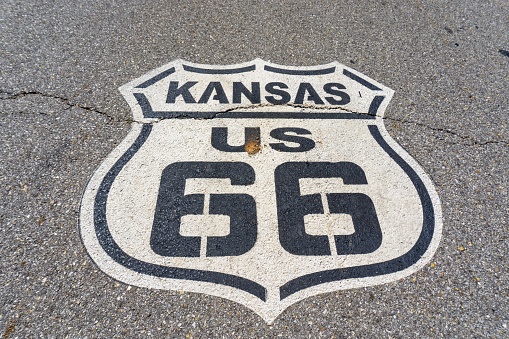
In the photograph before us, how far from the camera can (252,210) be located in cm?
265

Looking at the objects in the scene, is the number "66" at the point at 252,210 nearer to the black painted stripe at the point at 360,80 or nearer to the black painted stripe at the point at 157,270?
the black painted stripe at the point at 157,270

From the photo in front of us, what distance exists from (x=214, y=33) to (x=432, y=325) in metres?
3.33

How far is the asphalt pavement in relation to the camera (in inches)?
85.6

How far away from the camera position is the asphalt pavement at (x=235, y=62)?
217 cm

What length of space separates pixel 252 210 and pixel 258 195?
0.13 meters

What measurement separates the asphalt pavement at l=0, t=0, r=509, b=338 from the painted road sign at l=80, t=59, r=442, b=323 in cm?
11

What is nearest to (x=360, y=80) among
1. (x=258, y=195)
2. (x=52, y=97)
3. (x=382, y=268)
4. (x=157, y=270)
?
(x=258, y=195)

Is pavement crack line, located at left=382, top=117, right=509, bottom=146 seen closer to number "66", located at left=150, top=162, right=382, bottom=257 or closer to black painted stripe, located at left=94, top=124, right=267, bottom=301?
number "66", located at left=150, top=162, right=382, bottom=257

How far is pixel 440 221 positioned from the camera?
266cm

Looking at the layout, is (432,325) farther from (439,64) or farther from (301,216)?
(439,64)

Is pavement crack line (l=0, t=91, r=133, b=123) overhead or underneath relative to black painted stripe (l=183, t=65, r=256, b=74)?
underneath

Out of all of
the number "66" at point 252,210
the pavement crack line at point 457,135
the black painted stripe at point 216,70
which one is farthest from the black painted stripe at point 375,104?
the black painted stripe at point 216,70

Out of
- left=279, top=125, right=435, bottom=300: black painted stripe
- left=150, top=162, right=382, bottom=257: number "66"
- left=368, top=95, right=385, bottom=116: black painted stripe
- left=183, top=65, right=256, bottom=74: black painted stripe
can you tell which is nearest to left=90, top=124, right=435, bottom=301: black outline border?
left=279, top=125, right=435, bottom=300: black painted stripe

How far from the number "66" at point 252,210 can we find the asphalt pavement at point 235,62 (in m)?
0.31
